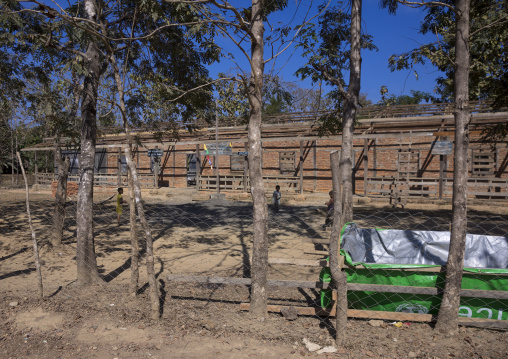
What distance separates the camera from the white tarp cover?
561 centimetres

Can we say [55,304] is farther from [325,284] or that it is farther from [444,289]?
[444,289]

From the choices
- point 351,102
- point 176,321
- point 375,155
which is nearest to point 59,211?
point 176,321

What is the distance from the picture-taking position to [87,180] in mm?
6211

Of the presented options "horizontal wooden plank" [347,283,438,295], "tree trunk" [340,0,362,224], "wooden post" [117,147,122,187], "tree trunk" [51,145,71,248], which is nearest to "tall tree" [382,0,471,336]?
"horizontal wooden plank" [347,283,438,295]

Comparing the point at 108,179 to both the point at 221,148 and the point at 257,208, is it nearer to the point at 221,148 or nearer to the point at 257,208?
the point at 221,148

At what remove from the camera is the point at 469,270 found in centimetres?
447

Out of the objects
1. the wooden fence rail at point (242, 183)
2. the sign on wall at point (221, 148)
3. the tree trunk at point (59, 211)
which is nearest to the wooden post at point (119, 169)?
the wooden fence rail at point (242, 183)

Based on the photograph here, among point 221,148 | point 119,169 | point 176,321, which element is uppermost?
point 221,148

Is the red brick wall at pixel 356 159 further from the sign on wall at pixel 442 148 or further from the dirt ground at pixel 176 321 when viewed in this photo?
the dirt ground at pixel 176 321

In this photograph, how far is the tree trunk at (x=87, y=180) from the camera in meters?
5.99

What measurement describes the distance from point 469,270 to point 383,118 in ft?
→ 58.3

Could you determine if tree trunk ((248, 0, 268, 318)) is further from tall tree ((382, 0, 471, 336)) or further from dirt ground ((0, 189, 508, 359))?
tall tree ((382, 0, 471, 336))

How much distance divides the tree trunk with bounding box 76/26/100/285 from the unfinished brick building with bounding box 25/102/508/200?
11.1 metres

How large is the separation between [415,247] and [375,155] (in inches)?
635
